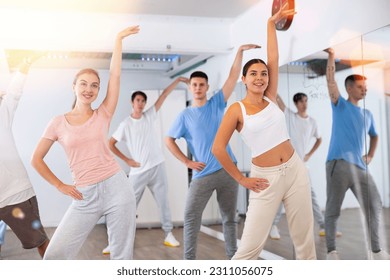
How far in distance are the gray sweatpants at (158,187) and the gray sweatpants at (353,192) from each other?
137 centimetres

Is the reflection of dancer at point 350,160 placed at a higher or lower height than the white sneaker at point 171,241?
higher

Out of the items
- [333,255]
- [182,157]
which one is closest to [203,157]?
[182,157]

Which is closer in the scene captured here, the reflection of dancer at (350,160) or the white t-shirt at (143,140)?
the reflection of dancer at (350,160)

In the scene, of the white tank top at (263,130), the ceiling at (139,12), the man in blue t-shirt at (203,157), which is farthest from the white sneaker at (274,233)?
the ceiling at (139,12)

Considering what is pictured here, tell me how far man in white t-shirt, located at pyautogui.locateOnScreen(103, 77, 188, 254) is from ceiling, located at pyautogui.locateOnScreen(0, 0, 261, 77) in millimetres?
182

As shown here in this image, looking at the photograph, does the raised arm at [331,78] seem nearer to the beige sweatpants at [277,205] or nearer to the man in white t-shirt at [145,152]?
the beige sweatpants at [277,205]

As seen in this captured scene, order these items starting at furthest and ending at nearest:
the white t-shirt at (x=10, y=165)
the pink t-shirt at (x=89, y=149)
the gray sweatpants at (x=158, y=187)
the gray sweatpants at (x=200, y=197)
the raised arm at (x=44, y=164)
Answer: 1. the gray sweatpants at (x=158, y=187)
2. the gray sweatpants at (x=200, y=197)
3. the white t-shirt at (x=10, y=165)
4. the raised arm at (x=44, y=164)
5. the pink t-shirt at (x=89, y=149)

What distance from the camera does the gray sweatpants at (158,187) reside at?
398 cm

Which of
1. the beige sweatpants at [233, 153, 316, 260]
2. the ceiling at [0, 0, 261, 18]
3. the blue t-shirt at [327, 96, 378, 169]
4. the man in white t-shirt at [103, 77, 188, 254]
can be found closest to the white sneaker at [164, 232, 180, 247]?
the man in white t-shirt at [103, 77, 188, 254]

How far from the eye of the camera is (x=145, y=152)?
4016 millimetres

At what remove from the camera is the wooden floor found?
9.98 feet

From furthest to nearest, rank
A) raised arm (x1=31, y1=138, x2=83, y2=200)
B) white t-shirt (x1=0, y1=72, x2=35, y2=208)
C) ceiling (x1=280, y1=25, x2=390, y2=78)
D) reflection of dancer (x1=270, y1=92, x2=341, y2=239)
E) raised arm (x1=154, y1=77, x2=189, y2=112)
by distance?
raised arm (x1=154, y1=77, x2=189, y2=112) → reflection of dancer (x1=270, y1=92, x2=341, y2=239) → white t-shirt (x1=0, y1=72, x2=35, y2=208) → raised arm (x1=31, y1=138, x2=83, y2=200) → ceiling (x1=280, y1=25, x2=390, y2=78)

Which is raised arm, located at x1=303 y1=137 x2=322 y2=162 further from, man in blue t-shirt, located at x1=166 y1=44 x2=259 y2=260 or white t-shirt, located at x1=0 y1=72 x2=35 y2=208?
white t-shirt, located at x1=0 y1=72 x2=35 y2=208

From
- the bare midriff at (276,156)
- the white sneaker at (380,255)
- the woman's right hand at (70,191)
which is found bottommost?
the white sneaker at (380,255)
